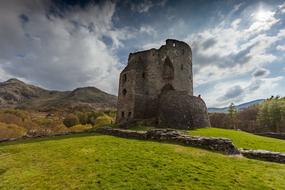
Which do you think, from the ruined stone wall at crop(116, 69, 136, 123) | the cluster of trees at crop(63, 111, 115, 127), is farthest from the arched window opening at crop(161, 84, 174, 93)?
the cluster of trees at crop(63, 111, 115, 127)

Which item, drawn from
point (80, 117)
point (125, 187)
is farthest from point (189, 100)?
point (80, 117)

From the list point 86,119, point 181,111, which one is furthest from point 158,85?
point 86,119

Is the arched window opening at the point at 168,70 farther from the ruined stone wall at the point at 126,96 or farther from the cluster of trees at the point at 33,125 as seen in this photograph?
the cluster of trees at the point at 33,125

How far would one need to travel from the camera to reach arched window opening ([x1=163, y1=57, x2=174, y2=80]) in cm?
3459

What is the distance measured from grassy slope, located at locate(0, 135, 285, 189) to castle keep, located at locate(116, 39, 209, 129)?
53.2ft

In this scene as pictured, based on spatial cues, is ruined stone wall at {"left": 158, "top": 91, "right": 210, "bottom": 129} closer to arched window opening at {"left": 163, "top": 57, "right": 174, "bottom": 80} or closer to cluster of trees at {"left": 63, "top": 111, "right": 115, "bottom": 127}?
arched window opening at {"left": 163, "top": 57, "right": 174, "bottom": 80}

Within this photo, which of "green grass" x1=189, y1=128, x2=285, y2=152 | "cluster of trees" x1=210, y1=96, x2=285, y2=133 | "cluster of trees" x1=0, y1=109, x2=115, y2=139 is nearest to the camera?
"green grass" x1=189, y1=128, x2=285, y2=152

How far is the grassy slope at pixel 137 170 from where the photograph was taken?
816 cm

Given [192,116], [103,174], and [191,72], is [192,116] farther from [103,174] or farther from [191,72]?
[103,174]

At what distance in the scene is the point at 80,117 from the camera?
64562mm

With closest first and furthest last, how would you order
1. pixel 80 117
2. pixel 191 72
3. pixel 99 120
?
1. pixel 191 72
2. pixel 99 120
3. pixel 80 117

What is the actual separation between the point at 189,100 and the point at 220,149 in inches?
645

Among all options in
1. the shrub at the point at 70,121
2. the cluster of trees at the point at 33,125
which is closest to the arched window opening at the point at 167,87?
the cluster of trees at the point at 33,125

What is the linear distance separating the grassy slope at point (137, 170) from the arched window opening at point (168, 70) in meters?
22.2
